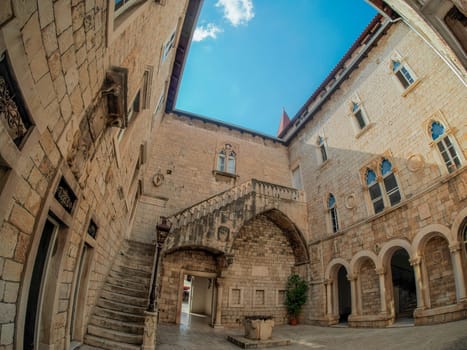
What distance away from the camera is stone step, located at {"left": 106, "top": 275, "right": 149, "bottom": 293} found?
688 centimetres

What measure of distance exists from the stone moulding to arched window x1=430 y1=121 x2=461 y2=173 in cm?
701

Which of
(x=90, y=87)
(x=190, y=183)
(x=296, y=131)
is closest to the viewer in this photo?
(x=90, y=87)

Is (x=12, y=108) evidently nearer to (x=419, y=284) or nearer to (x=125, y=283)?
(x=125, y=283)

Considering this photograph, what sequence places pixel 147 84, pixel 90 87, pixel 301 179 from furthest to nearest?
pixel 301 179 → pixel 147 84 → pixel 90 87

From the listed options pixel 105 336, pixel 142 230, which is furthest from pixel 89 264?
pixel 142 230

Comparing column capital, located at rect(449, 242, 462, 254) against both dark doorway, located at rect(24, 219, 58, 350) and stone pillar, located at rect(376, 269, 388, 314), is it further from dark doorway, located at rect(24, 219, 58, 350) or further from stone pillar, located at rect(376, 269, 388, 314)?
dark doorway, located at rect(24, 219, 58, 350)

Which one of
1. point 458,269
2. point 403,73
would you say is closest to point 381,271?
point 458,269

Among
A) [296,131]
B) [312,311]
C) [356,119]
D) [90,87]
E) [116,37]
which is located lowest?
[312,311]

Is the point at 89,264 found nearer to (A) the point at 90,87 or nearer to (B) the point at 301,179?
(A) the point at 90,87

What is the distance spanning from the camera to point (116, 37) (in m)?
3.33

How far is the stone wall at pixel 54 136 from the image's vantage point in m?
1.82

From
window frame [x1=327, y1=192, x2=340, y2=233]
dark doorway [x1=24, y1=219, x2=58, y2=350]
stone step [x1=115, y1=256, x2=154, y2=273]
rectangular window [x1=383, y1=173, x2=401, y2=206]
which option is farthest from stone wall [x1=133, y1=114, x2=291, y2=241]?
dark doorway [x1=24, y1=219, x2=58, y2=350]

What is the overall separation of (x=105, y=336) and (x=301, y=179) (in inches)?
471

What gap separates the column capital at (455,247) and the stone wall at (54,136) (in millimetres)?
8691
